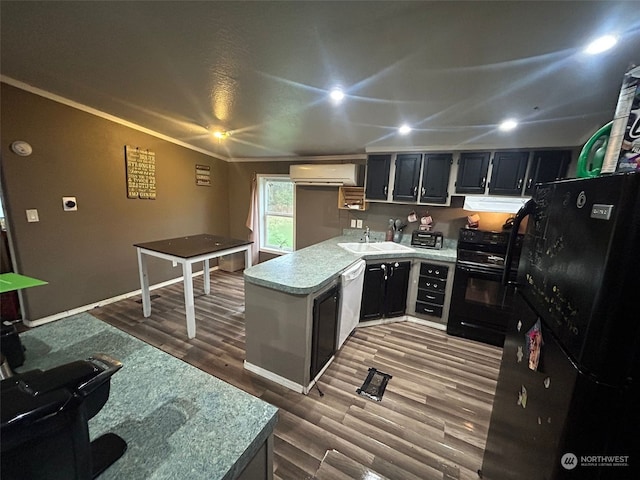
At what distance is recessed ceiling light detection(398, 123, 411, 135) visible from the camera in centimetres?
244

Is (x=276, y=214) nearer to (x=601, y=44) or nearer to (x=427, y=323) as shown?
(x=427, y=323)

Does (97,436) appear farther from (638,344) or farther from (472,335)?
(472,335)

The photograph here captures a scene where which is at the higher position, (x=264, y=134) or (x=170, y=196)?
(x=264, y=134)

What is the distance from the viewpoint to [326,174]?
3.68m

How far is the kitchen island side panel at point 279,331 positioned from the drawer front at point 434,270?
1.80 metres

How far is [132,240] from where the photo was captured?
11.9 feet

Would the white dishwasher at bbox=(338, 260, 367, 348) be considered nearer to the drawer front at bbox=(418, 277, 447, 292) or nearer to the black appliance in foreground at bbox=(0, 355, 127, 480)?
the drawer front at bbox=(418, 277, 447, 292)

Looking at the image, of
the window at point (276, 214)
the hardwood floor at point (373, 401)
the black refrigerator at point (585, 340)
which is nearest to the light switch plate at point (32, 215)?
the hardwood floor at point (373, 401)

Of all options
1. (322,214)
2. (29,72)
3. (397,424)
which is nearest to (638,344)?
(397,424)

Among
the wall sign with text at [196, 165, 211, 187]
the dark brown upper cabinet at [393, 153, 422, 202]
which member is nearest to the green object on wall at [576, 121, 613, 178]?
the dark brown upper cabinet at [393, 153, 422, 202]

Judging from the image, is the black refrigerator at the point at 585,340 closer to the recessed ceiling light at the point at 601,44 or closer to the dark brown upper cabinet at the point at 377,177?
the recessed ceiling light at the point at 601,44

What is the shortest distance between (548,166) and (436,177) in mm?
1058

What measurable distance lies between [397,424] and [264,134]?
326 cm

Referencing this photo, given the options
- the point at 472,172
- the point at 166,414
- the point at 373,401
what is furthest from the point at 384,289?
the point at 166,414
